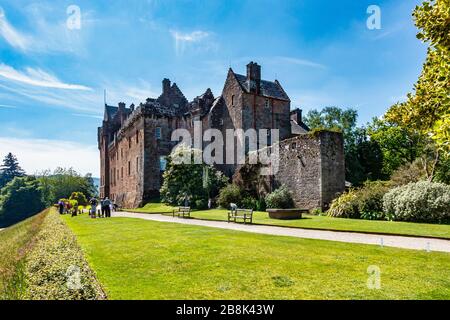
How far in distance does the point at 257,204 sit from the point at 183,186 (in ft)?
27.3

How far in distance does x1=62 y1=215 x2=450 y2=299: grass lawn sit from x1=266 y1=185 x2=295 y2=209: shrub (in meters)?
12.9

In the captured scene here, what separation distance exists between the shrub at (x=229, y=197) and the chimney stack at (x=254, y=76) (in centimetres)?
1351

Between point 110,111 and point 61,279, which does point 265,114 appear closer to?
point 61,279

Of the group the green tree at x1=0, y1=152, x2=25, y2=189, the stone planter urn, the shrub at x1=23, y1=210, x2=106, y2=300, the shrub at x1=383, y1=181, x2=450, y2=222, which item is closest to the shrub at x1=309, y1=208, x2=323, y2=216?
the stone planter urn

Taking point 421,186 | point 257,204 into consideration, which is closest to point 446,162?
point 421,186

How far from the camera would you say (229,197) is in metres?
26.5

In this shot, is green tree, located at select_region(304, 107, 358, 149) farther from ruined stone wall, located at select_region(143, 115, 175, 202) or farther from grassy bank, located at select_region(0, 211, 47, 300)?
grassy bank, located at select_region(0, 211, 47, 300)

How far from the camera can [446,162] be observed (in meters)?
22.3

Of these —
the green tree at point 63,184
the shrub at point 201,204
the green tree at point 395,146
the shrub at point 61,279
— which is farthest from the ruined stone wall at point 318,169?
the green tree at point 63,184

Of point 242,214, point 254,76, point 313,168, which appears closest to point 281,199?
point 313,168

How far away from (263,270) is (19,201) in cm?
7570

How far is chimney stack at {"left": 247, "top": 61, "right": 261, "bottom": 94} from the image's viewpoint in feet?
115

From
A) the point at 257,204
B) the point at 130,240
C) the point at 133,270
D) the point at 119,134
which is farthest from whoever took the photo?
the point at 119,134
